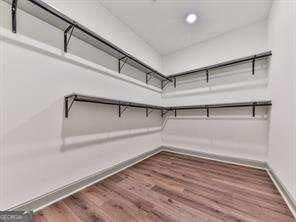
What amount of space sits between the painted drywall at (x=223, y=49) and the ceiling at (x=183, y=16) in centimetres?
11

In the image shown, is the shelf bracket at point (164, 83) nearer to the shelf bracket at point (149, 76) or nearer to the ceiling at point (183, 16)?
the shelf bracket at point (149, 76)

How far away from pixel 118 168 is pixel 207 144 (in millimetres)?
1481

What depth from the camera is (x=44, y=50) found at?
46.9 inches

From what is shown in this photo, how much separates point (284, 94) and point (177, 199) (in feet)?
4.46

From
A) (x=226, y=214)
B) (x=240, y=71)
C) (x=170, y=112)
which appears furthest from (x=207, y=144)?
(x=226, y=214)

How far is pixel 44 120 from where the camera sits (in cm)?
117

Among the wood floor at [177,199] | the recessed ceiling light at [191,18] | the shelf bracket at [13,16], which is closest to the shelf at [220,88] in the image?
the recessed ceiling light at [191,18]

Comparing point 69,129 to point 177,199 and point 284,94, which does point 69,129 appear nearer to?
point 177,199

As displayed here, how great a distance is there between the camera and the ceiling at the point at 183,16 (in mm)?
1736

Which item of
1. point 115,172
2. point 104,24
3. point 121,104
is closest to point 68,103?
point 121,104

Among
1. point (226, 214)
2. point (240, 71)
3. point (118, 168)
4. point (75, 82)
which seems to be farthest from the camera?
point (240, 71)

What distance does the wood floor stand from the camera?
1022mm

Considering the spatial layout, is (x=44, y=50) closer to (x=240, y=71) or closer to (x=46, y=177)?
(x=46, y=177)

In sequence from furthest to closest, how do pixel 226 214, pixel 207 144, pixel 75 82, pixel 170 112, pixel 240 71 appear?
pixel 170 112
pixel 207 144
pixel 240 71
pixel 75 82
pixel 226 214
